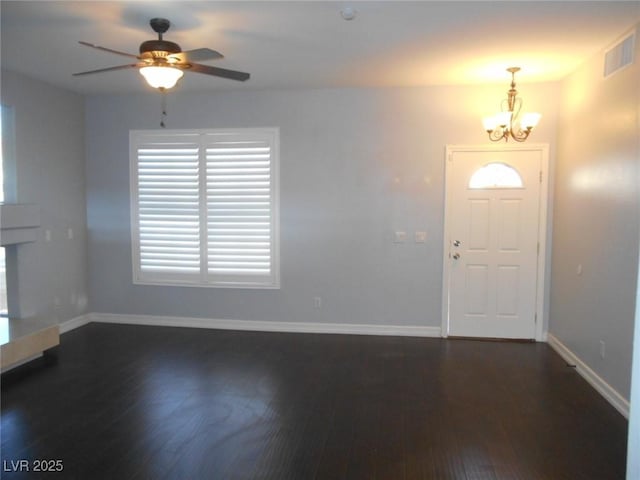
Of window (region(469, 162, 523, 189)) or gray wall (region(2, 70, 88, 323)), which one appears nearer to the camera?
gray wall (region(2, 70, 88, 323))

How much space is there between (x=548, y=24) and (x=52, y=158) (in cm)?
503

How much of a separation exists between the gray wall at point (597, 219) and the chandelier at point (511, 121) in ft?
1.38

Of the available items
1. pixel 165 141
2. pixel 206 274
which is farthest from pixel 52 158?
pixel 206 274

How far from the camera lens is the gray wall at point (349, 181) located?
16.3 feet

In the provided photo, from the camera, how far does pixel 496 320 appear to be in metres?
5.02

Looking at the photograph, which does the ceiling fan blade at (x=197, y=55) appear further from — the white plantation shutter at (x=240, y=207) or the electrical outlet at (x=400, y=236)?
the electrical outlet at (x=400, y=236)

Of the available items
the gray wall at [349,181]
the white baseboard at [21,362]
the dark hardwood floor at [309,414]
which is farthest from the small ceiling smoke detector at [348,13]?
the white baseboard at [21,362]

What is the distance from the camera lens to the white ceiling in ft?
9.51

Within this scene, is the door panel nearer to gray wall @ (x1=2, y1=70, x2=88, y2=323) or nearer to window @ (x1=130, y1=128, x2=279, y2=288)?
window @ (x1=130, y1=128, x2=279, y2=288)

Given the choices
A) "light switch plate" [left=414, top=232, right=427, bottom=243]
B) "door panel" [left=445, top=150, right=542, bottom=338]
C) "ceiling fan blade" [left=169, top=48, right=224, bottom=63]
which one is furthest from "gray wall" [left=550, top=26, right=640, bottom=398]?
"ceiling fan blade" [left=169, top=48, right=224, bottom=63]

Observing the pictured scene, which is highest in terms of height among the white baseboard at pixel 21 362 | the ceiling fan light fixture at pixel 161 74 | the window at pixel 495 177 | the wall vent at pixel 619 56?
the wall vent at pixel 619 56

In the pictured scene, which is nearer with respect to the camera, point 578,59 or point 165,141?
point 578,59

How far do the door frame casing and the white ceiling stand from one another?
28.4 inches

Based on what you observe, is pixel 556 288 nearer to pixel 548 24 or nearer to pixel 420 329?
pixel 420 329
